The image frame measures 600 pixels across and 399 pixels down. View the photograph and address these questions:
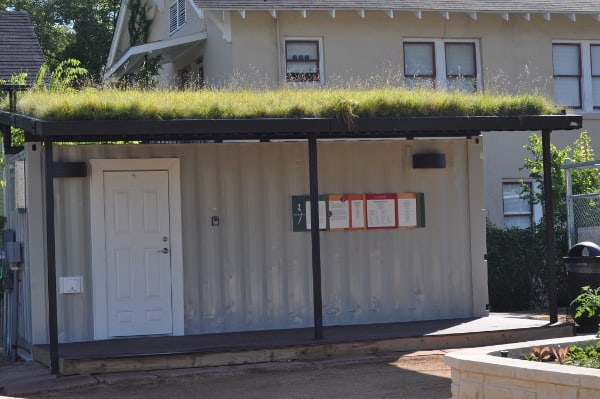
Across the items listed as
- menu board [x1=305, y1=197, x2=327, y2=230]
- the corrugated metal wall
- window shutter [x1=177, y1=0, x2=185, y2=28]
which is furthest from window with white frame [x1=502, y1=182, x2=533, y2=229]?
menu board [x1=305, y1=197, x2=327, y2=230]

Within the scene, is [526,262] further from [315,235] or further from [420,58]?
[315,235]

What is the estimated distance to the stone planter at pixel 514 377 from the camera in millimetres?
7445

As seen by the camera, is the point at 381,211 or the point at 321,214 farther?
the point at 381,211

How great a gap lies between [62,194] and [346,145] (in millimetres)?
3880

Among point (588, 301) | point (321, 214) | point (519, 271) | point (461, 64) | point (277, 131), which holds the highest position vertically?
point (461, 64)

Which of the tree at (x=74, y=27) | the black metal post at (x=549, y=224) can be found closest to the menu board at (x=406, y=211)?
the black metal post at (x=549, y=224)

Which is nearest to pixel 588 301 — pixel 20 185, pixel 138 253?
pixel 138 253

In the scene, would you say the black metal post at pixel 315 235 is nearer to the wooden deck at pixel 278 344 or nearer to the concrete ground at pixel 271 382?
the wooden deck at pixel 278 344

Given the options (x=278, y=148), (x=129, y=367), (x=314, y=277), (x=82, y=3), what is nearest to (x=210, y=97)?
(x=278, y=148)

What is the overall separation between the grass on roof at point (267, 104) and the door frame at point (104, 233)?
1.00 metres

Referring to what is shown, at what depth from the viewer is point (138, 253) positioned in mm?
13258

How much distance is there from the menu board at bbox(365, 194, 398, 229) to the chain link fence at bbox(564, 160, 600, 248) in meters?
4.79

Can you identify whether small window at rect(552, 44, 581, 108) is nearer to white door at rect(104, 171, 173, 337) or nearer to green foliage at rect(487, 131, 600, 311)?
green foliage at rect(487, 131, 600, 311)

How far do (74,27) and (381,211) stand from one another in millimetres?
32023
